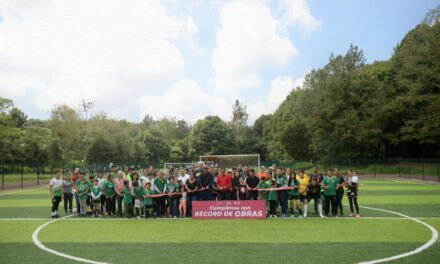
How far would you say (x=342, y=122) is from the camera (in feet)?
177

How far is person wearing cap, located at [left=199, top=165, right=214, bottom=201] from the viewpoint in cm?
1639

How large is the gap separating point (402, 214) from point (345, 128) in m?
40.0

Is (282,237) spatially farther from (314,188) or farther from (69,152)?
(69,152)

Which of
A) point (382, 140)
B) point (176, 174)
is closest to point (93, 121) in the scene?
point (382, 140)

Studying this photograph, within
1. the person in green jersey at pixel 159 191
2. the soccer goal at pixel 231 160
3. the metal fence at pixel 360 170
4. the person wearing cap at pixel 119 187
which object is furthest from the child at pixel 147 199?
the soccer goal at pixel 231 160

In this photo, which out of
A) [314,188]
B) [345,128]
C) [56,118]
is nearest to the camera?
[314,188]

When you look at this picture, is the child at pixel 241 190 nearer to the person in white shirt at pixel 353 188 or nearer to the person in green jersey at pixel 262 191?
the person in green jersey at pixel 262 191

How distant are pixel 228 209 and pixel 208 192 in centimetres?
172

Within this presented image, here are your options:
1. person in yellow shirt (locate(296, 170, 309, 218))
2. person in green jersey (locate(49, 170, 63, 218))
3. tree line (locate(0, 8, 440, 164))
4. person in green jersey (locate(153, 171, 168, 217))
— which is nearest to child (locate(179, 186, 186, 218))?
person in green jersey (locate(153, 171, 168, 217))

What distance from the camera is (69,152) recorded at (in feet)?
224

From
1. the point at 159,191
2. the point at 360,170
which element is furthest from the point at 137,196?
the point at 360,170

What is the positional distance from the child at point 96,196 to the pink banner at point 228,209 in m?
4.59

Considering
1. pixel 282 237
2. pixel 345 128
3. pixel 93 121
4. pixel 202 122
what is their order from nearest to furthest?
pixel 282 237 < pixel 345 128 < pixel 93 121 < pixel 202 122

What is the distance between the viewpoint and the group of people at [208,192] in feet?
52.6
